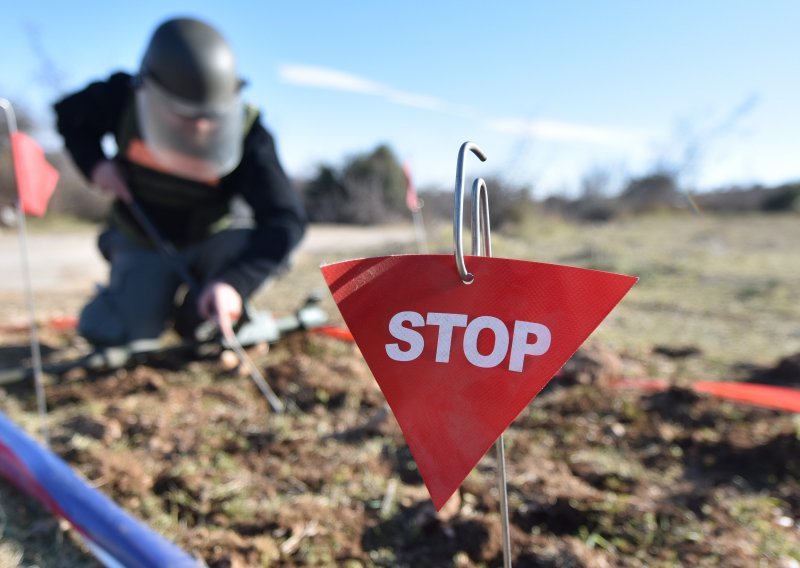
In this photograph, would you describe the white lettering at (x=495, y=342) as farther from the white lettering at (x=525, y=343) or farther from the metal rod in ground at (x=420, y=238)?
the metal rod in ground at (x=420, y=238)

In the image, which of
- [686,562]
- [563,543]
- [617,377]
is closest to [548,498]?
[563,543]

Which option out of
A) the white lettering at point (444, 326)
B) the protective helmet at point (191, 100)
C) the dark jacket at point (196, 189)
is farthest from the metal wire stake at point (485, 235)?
the protective helmet at point (191, 100)

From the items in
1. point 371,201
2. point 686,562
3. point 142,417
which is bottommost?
point 686,562

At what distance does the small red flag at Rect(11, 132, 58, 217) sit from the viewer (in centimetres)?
Answer: 263

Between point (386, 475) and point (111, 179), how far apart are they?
2.21m

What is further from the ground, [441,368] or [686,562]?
[441,368]

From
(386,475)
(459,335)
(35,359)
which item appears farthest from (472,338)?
(35,359)

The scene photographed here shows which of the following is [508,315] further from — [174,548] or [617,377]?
[617,377]

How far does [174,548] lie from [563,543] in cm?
94

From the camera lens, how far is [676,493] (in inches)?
70.4

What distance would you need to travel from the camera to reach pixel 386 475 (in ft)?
6.16

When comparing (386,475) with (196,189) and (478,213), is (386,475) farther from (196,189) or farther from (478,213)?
(196,189)

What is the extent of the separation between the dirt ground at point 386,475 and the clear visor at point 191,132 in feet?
3.46

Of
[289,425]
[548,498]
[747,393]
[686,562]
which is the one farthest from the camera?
[747,393]
